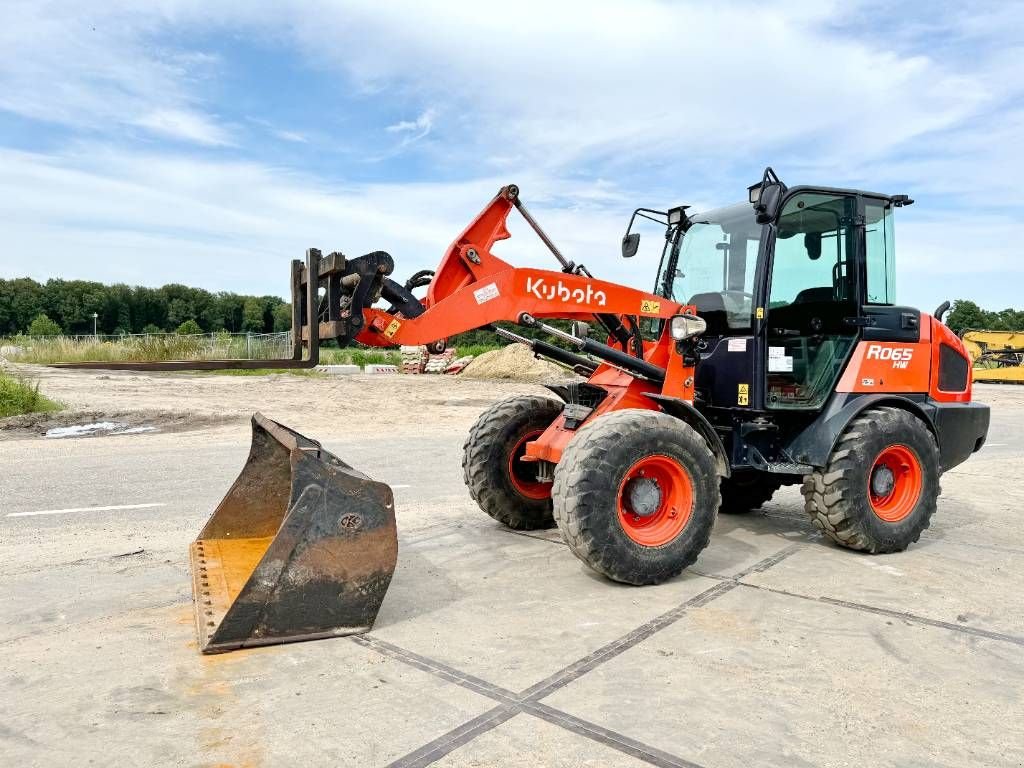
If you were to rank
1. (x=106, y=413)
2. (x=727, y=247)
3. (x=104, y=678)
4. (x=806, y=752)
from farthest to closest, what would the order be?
(x=106, y=413), (x=727, y=247), (x=104, y=678), (x=806, y=752)

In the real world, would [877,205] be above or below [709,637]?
above

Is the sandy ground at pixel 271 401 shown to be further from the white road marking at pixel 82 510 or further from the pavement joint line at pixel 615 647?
the pavement joint line at pixel 615 647

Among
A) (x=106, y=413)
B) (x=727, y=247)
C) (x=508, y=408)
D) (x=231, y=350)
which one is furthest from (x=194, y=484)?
(x=231, y=350)

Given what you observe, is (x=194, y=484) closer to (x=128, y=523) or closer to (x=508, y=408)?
(x=128, y=523)

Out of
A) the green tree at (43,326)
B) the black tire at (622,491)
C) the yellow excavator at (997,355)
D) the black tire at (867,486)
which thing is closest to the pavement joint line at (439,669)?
the black tire at (622,491)

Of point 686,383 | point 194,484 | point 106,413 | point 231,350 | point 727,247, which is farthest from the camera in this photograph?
point 231,350

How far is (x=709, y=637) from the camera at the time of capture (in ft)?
13.0

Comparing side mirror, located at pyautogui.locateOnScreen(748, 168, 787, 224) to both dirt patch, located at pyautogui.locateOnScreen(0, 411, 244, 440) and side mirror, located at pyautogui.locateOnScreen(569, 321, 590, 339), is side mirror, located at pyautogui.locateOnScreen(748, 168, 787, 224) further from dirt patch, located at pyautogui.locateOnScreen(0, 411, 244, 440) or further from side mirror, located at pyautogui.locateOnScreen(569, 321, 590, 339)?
dirt patch, located at pyautogui.locateOnScreen(0, 411, 244, 440)

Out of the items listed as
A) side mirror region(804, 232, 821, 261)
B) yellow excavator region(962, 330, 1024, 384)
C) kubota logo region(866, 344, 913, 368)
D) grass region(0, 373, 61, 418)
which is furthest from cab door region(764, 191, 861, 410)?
yellow excavator region(962, 330, 1024, 384)

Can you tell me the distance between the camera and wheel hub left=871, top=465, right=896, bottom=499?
5.77 m

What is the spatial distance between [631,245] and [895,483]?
269cm

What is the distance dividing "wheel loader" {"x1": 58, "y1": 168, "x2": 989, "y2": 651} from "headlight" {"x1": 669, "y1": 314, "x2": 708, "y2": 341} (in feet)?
0.04

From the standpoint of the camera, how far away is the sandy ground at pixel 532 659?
2895 mm

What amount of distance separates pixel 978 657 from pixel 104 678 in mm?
3893
